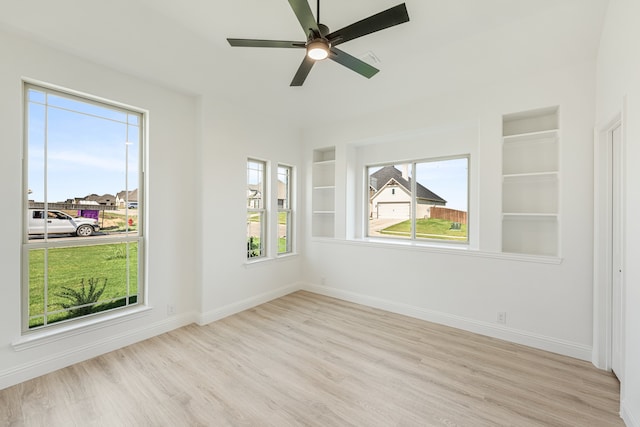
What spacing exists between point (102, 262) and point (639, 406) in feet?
15.0

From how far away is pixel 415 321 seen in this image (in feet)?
11.8

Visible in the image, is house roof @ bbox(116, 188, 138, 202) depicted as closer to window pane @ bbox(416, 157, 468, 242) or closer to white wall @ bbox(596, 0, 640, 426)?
window pane @ bbox(416, 157, 468, 242)

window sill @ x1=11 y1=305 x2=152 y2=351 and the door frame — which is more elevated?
the door frame

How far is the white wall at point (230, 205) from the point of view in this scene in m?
3.52

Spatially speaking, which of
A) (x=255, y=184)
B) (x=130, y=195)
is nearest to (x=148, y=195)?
(x=130, y=195)

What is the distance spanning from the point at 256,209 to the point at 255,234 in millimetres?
405

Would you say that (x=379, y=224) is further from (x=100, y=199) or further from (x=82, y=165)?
(x=82, y=165)

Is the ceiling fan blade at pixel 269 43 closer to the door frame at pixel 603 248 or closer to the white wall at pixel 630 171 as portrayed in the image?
the white wall at pixel 630 171

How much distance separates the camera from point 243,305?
13.0ft

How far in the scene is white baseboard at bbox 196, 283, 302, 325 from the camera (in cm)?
350

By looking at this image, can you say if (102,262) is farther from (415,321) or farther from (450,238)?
(450,238)

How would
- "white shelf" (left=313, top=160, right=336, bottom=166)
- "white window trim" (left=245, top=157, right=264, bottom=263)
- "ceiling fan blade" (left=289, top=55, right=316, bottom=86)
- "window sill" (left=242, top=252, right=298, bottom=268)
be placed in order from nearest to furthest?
"ceiling fan blade" (left=289, top=55, right=316, bottom=86) → "window sill" (left=242, top=252, right=298, bottom=268) → "white window trim" (left=245, top=157, right=264, bottom=263) → "white shelf" (left=313, top=160, right=336, bottom=166)

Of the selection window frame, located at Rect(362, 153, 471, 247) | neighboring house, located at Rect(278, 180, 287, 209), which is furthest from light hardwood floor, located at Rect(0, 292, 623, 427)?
neighboring house, located at Rect(278, 180, 287, 209)

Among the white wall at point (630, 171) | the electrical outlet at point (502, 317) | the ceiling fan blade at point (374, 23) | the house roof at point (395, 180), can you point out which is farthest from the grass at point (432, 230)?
the ceiling fan blade at point (374, 23)
